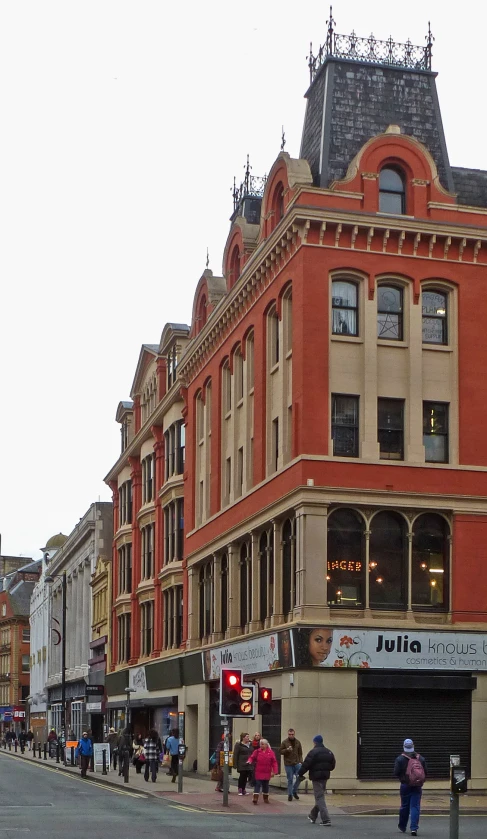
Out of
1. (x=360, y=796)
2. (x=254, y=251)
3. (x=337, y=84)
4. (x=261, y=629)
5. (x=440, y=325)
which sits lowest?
(x=360, y=796)

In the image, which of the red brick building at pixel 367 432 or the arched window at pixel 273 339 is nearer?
the red brick building at pixel 367 432

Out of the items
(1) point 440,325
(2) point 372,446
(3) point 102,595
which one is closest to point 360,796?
(2) point 372,446

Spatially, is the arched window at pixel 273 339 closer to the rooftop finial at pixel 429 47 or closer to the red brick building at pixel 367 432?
the red brick building at pixel 367 432

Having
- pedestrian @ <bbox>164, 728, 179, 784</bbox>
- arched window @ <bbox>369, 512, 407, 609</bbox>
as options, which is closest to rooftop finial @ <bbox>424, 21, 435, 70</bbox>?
arched window @ <bbox>369, 512, 407, 609</bbox>

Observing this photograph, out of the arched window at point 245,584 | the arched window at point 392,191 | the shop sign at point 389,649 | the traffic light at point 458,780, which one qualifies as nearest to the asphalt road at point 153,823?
the traffic light at point 458,780

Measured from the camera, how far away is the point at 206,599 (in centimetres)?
4772

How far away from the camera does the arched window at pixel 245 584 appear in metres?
40.8

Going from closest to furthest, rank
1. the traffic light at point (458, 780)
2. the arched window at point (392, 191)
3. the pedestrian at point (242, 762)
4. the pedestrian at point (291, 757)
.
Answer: the traffic light at point (458, 780)
the pedestrian at point (291, 757)
the pedestrian at point (242, 762)
the arched window at point (392, 191)

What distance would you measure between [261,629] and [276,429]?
20.3 feet

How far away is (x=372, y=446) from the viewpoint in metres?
34.9

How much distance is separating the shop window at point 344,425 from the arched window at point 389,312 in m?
2.16

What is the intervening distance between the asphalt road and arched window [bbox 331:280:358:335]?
13824 millimetres

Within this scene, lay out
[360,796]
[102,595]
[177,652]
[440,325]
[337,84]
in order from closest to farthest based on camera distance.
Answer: [360,796] → [440,325] → [337,84] → [177,652] → [102,595]

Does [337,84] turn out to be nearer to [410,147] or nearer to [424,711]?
[410,147]
